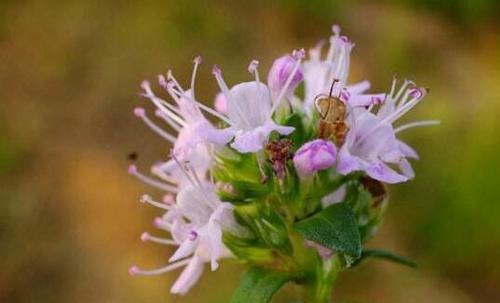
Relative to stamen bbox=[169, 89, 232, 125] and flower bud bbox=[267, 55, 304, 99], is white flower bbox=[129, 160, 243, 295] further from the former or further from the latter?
flower bud bbox=[267, 55, 304, 99]

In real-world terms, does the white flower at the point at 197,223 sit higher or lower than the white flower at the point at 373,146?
lower

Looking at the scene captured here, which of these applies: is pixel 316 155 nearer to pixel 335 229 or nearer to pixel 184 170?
pixel 335 229

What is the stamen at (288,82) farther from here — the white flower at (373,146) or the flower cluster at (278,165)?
the white flower at (373,146)

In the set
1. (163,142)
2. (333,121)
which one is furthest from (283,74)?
(163,142)

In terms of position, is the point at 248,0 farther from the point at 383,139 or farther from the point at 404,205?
the point at 383,139

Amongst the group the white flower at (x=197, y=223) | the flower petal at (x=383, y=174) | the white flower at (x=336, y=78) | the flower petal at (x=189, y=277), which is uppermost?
the white flower at (x=336, y=78)

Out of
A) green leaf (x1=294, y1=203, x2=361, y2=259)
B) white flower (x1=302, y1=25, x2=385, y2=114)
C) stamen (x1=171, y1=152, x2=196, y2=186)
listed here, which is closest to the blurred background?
white flower (x1=302, y1=25, x2=385, y2=114)

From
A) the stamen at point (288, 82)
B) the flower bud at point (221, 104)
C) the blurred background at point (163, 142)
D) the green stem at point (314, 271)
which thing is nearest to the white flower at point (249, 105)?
the stamen at point (288, 82)
